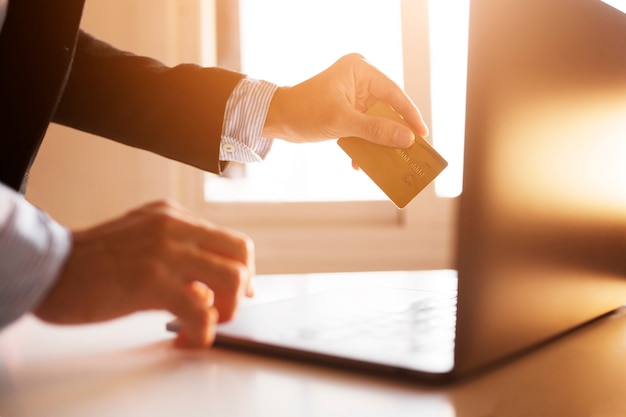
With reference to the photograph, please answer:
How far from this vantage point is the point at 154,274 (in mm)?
449

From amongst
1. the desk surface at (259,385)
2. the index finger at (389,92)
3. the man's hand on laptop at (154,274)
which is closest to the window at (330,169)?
the index finger at (389,92)

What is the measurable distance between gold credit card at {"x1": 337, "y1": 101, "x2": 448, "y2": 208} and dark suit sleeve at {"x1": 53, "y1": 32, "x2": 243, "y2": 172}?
419 mm

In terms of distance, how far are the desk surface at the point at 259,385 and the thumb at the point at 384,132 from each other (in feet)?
0.84

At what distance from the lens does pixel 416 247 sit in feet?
6.42

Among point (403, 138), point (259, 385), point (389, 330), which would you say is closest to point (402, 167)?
point (403, 138)

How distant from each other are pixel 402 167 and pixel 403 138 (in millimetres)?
31

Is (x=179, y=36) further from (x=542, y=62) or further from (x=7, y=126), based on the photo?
(x=542, y=62)

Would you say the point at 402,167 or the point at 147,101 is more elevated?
the point at 147,101

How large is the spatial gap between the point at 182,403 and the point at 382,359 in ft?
0.49

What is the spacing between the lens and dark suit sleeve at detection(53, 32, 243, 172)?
3.72 feet

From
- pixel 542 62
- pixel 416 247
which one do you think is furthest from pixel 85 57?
pixel 416 247

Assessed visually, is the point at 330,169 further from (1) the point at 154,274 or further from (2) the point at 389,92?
(1) the point at 154,274

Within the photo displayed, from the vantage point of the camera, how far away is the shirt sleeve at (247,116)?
1.11 meters

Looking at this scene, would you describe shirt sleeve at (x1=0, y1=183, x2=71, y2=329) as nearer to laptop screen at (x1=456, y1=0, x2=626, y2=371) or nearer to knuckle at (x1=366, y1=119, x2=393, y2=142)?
laptop screen at (x1=456, y1=0, x2=626, y2=371)
